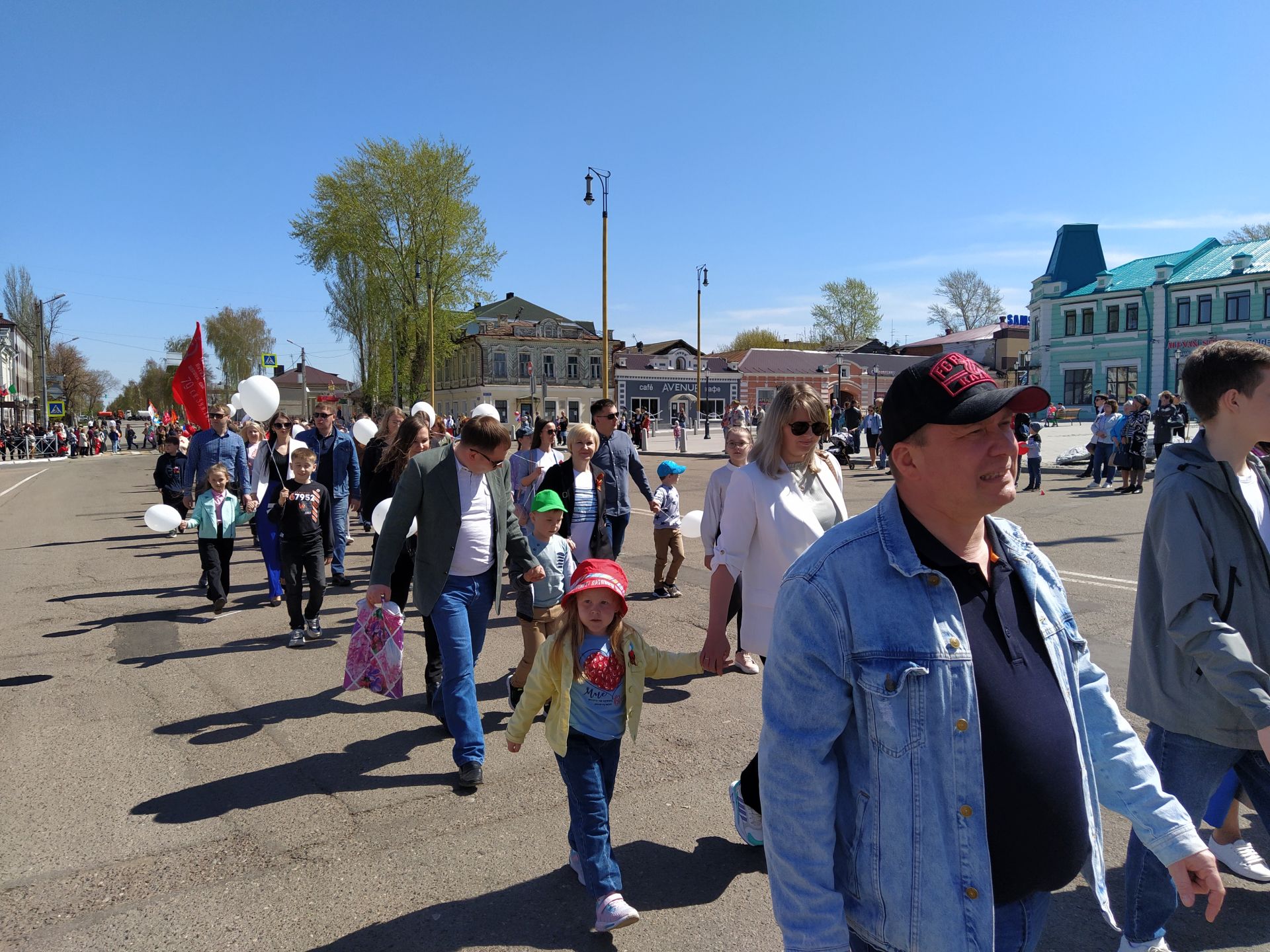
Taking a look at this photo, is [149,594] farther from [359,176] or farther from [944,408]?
[359,176]

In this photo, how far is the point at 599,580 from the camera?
3336 millimetres

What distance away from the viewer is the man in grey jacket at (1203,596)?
259cm

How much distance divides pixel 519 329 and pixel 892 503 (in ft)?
237

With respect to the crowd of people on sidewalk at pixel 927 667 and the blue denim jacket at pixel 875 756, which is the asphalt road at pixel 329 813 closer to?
the crowd of people on sidewalk at pixel 927 667

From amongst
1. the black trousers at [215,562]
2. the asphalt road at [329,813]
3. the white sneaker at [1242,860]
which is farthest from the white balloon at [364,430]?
the white sneaker at [1242,860]

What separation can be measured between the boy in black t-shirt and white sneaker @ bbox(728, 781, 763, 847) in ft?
15.8

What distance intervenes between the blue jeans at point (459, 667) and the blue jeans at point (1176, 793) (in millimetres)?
2872

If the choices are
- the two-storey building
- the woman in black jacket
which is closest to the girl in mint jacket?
the woman in black jacket

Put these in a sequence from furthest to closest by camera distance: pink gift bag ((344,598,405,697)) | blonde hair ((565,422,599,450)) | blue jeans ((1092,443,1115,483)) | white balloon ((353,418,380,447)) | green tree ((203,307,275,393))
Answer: green tree ((203,307,275,393)) < blue jeans ((1092,443,1115,483)) < white balloon ((353,418,380,447)) < blonde hair ((565,422,599,450)) < pink gift bag ((344,598,405,697))

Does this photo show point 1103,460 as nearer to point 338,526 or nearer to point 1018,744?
point 338,526

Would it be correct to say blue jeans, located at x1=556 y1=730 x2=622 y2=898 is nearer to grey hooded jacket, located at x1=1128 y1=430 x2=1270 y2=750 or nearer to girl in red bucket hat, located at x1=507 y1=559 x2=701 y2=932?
girl in red bucket hat, located at x1=507 y1=559 x2=701 y2=932

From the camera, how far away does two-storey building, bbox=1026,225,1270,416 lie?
49406 mm

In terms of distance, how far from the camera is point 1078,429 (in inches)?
1612

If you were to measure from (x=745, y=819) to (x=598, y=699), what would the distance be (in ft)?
2.64
